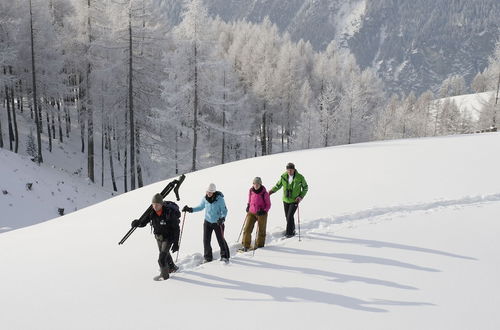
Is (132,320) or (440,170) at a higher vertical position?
(440,170)

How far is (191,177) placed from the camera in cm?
1627

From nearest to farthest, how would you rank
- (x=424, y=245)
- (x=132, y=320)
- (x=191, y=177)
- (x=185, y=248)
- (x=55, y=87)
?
(x=132, y=320) < (x=424, y=245) < (x=185, y=248) < (x=191, y=177) < (x=55, y=87)

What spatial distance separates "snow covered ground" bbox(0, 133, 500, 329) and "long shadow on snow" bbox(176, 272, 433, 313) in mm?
20

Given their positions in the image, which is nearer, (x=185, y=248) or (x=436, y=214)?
(x=185, y=248)

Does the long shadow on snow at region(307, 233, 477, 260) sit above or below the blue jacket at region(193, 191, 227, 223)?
below

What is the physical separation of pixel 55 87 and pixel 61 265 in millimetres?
27601

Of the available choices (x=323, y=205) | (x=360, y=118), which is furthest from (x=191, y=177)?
(x=360, y=118)

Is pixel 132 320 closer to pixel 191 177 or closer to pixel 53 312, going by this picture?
pixel 53 312

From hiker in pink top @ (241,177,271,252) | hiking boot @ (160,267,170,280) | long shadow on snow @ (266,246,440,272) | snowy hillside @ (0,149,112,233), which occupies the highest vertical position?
hiker in pink top @ (241,177,271,252)

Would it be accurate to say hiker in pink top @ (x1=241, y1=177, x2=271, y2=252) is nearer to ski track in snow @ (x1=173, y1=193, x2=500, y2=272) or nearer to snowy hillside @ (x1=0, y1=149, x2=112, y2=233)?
ski track in snow @ (x1=173, y1=193, x2=500, y2=272)

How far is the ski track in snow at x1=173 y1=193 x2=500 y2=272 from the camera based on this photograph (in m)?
8.20

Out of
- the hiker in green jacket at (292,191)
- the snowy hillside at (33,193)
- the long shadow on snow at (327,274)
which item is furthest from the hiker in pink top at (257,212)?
the snowy hillside at (33,193)

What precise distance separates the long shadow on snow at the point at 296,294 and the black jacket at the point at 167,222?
92cm

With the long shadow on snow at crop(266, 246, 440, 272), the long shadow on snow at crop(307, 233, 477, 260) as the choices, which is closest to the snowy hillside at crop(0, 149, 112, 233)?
the long shadow on snow at crop(266, 246, 440, 272)
